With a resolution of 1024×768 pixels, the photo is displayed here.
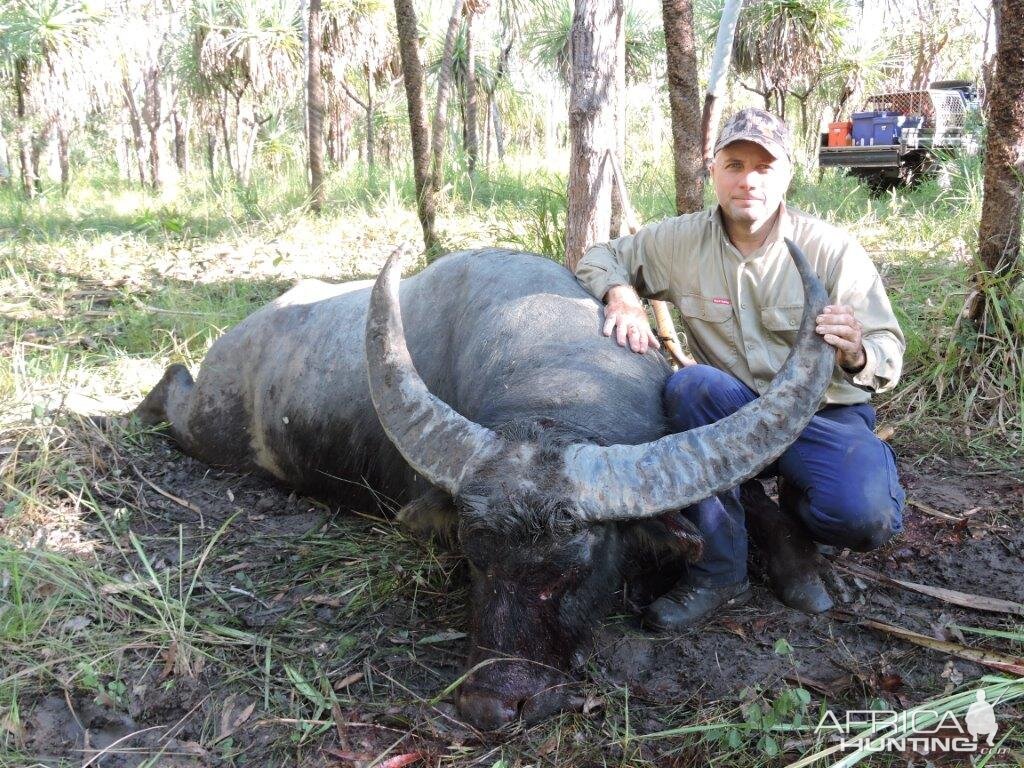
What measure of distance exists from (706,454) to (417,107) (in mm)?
5614

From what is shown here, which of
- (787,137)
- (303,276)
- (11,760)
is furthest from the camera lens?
(303,276)

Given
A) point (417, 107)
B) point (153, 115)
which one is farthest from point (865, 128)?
point (153, 115)

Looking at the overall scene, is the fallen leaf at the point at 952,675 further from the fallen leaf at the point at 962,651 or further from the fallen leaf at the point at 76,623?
the fallen leaf at the point at 76,623

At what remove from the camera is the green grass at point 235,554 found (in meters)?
2.43

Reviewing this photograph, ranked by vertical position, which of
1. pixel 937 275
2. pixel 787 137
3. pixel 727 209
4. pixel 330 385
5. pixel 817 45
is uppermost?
pixel 817 45

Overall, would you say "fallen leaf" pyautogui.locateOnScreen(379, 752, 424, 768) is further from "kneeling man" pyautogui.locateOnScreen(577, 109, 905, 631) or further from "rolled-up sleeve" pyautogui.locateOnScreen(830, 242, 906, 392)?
"rolled-up sleeve" pyautogui.locateOnScreen(830, 242, 906, 392)

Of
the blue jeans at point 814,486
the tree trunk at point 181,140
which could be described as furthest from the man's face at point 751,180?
the tree trunk at point 181,140

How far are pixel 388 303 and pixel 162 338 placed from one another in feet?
13.1

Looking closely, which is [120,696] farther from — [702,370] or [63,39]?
Answer: [63,39]

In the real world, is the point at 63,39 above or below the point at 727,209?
above

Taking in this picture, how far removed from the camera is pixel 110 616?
2.96 m

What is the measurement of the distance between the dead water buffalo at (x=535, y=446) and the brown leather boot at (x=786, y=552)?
0.61 metres

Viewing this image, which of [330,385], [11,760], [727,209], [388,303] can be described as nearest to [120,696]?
[11,760]

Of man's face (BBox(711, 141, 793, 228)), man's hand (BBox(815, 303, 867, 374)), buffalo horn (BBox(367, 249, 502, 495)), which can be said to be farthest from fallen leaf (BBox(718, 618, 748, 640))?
man's face (BBox(711, 141, 793, 228))
